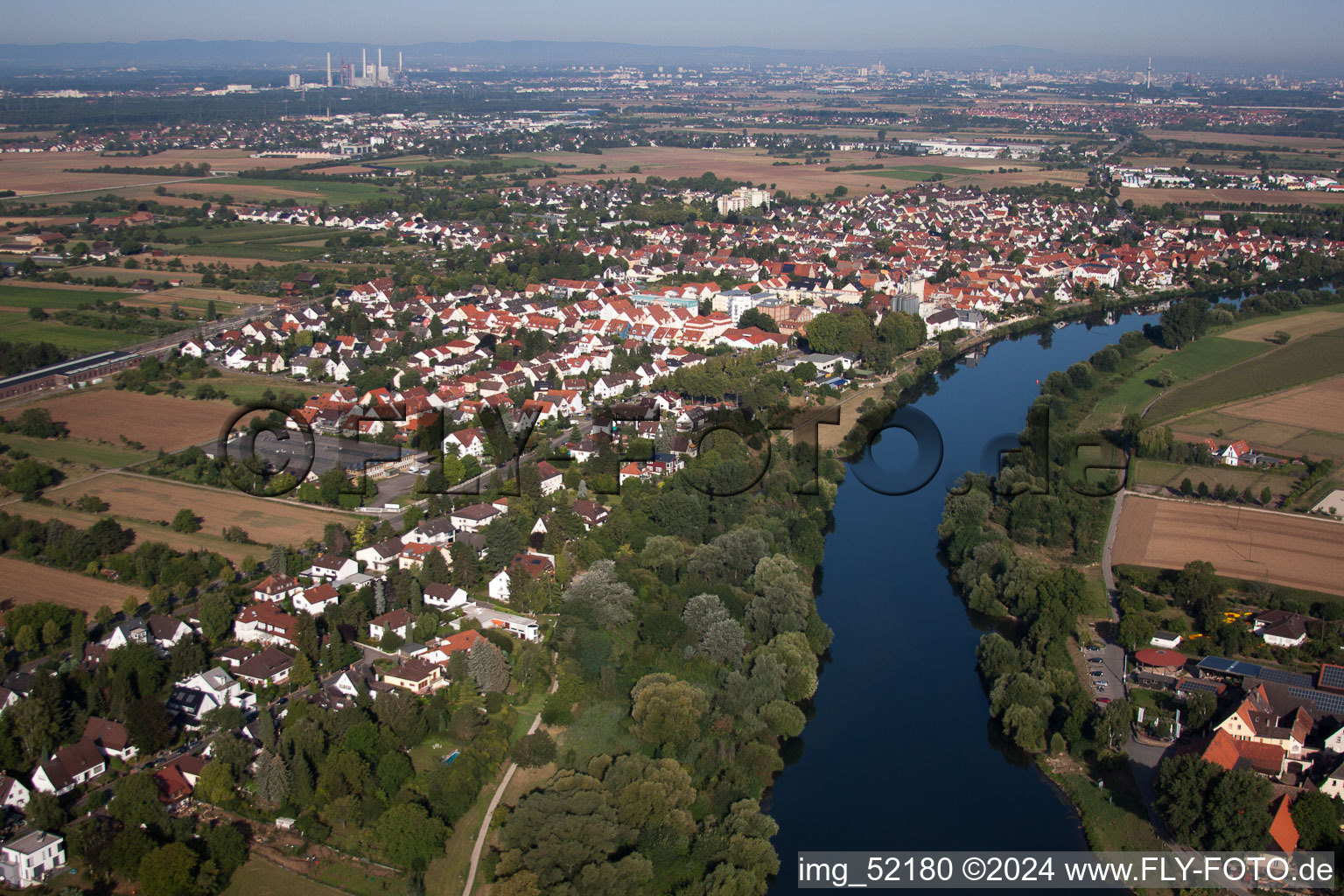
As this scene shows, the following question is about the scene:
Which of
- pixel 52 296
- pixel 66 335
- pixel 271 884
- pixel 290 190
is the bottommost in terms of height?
pixel 271 884

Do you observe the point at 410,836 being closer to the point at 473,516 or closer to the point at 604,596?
the point at 604,596

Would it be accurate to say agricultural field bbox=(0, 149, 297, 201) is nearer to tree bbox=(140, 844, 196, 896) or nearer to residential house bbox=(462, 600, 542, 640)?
residential house bbox=(462, 600, 542, 640)

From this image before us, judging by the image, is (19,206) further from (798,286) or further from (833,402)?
(833,402)

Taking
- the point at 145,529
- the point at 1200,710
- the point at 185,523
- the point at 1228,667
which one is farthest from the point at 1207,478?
the point at 145,529

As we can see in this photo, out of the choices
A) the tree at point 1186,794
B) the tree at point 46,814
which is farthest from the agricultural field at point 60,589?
the tree at point 1186,794

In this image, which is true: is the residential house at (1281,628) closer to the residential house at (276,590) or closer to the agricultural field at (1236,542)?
the agricultural field at (1236,542)

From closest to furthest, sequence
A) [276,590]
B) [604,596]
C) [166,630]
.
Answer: [166,630]
[604,596]
[276,590]
